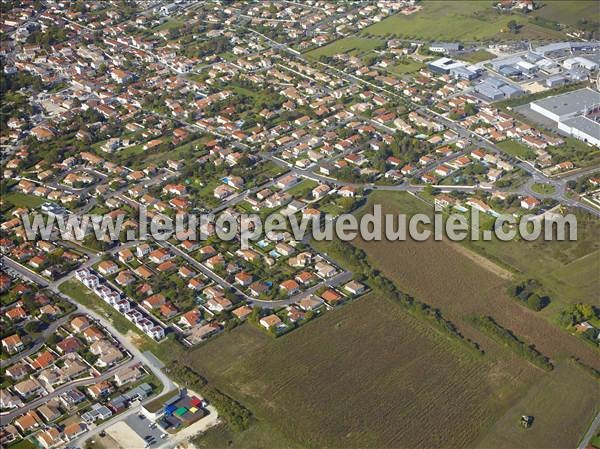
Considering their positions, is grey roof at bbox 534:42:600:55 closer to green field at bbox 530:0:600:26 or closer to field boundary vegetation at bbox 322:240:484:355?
green field at bbox 530:0:600:26

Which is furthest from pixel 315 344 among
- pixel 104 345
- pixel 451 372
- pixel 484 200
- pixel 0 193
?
pixel 0 193

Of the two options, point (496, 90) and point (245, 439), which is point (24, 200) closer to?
point (245, 439)

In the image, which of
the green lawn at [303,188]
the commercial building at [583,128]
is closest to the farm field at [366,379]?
the green lawn at [303,188]

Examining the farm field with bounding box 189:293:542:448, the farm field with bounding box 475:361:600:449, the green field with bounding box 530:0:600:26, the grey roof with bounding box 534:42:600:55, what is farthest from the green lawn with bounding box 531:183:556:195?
the green field with bounding box 530:0:600:26

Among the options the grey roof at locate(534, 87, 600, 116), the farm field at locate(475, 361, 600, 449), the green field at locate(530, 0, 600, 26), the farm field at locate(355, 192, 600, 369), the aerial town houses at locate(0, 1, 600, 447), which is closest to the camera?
the farm field at locate(475, 361, 600, 449)

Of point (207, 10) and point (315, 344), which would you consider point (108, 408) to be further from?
point (207, 10)
